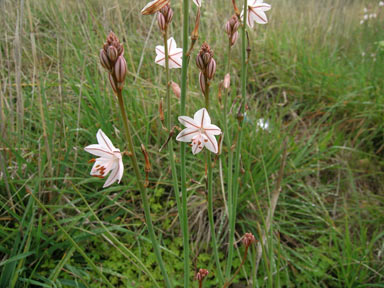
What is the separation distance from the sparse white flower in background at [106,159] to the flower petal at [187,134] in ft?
0.60

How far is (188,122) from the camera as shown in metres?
0.95

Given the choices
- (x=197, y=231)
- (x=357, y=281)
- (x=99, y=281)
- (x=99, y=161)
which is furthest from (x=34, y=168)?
(x=357, y=281)

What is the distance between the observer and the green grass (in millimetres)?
1732

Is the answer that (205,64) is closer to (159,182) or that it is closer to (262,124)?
(159,182)

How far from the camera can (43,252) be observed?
5.62ft

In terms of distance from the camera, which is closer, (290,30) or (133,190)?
(133,190)

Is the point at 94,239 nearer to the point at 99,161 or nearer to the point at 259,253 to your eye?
the point at 259,253

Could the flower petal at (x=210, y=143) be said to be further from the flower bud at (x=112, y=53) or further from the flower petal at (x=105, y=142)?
the flower bud at (x=112, y=53)

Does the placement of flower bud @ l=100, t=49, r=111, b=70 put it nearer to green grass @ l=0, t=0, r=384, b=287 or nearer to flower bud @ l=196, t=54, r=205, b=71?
flower bud @ l=196, t=54, r=205, b=71

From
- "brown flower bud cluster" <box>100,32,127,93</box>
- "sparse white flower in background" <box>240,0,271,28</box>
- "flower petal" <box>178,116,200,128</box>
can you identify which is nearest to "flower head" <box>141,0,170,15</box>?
"brown flower bud cluster" <box>100,32,127,93</box>

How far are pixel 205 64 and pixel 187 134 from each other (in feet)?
0.68

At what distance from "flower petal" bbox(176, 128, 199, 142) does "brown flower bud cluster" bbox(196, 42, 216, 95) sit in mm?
128

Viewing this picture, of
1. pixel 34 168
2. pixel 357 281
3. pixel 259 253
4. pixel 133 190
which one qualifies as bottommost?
pixel 357 281

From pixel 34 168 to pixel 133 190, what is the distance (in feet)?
2.04
